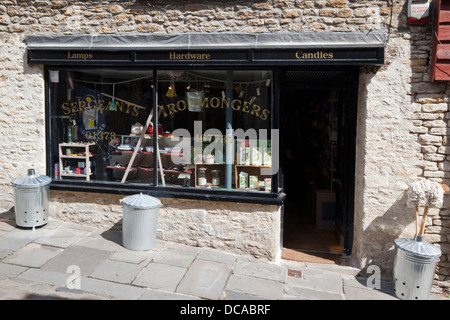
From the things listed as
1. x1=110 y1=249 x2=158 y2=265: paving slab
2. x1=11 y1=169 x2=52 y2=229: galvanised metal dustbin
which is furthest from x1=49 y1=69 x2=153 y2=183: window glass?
x1=110 y1=249 x2=158 y2=265: paving slab

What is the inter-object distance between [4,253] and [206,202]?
3008 millimetres

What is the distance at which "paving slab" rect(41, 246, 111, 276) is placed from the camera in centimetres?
523

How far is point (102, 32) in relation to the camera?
6406mm

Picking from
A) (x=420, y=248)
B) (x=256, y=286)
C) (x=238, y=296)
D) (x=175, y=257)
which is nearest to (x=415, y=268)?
(x=420, y=248)

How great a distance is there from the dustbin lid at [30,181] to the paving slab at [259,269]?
340cm

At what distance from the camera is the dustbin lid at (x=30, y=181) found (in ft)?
20.1

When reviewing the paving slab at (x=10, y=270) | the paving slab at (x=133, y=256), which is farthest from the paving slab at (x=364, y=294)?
the paving slab at (x=10, y=270)

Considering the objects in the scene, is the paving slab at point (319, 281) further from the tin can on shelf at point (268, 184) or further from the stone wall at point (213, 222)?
the tin can on shelf at point (268, 184)

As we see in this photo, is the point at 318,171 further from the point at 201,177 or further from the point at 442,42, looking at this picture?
the point at 442,42

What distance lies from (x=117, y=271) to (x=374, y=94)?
4.41m

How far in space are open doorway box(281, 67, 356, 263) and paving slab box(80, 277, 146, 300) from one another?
2.63 metres

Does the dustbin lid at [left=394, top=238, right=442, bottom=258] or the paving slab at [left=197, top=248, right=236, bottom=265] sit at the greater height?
the dustbin lid at [left=394, top=238, right=442, bottom=258]

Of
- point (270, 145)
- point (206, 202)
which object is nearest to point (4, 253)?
point (206, 202)

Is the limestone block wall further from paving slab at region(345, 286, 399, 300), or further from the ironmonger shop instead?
paving slab at region(345, 286, 399, 300)
